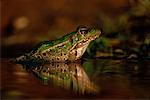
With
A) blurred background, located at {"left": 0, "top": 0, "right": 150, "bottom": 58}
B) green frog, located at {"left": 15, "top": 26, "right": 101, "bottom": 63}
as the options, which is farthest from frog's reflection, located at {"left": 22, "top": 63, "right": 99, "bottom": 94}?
blurred background, located at {"left": 0, "top": 0, "right": 150, "bottom": 58}

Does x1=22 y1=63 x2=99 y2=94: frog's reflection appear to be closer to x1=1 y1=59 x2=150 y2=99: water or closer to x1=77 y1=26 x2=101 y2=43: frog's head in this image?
x1=1 y1=59 x2=150 y2=99: water

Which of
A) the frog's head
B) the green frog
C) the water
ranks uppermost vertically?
the frog's head

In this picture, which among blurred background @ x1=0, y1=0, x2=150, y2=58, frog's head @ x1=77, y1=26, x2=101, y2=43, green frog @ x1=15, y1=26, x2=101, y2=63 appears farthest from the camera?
blurred background @ x1=0, y1=0, x2=150, y2=58

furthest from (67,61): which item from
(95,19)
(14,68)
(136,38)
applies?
(95,19)

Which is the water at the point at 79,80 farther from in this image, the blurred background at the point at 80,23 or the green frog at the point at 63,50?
the blurred background at the point at 80,23

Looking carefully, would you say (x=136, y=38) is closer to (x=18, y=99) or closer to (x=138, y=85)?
(x=138, y=85)

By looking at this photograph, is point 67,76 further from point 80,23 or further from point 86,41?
point 80,23

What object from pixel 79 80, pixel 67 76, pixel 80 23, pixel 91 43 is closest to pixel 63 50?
pixel 91 43
